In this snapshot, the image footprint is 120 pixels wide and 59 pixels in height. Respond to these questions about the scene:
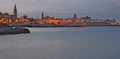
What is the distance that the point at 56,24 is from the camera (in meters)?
135

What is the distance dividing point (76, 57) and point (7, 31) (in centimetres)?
2720

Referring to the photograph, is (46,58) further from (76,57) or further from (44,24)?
(44,24)

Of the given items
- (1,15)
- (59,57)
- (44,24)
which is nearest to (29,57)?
(59,57)

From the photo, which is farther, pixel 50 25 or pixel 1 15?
pixel 50 25

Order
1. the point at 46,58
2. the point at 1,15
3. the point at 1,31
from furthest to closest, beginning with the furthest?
the point at 1,15 → the point at 1,31 → the point at 46,58

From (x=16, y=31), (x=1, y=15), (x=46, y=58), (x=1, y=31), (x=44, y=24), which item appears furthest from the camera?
(x=44, y=24)

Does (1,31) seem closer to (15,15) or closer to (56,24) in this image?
(15,15)

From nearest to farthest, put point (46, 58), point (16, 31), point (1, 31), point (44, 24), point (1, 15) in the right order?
point (46, 58) < point (1, 31) < point (16, 31) < point (1, 15) < point (44, 24)

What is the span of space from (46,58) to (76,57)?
1841 millimetres

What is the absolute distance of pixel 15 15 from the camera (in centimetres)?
11994

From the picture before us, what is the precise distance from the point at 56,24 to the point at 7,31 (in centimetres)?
9383

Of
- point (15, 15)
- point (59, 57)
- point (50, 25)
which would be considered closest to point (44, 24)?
point (50, 25)

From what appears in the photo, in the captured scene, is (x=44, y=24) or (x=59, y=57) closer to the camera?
(x=59, y=57)

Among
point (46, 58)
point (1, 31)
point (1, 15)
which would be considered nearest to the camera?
point (46, 58)
